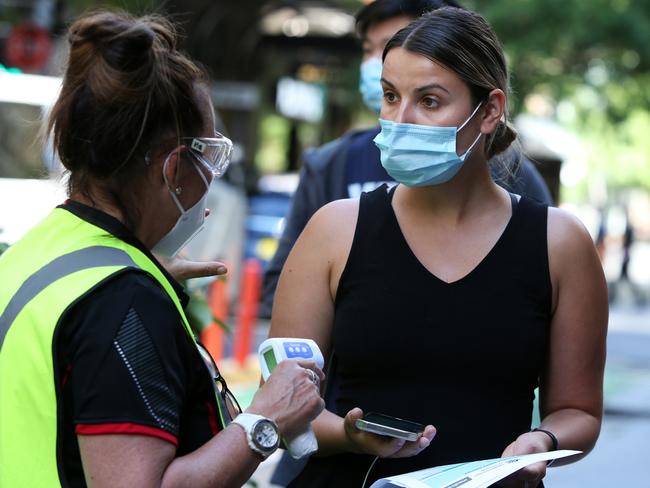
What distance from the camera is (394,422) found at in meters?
2.39

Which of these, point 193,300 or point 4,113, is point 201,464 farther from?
point 4,113

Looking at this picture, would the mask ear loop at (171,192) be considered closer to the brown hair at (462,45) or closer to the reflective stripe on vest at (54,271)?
the reflective stripe on vest at (54,271)

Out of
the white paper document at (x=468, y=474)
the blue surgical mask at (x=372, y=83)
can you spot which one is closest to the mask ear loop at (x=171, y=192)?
the white paper document at (x=468, y=474)

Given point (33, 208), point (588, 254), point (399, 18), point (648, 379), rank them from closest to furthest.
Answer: point (588, 254), point (399, 18), point (33, 208), point (648, 379)

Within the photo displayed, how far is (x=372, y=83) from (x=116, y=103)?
2.03 metres

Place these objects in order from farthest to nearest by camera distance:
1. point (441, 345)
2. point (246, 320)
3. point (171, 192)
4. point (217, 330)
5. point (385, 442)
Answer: point (246, 320) < point (217, 330) < point (441, 345) < point (385, 442) < point (171, 192)

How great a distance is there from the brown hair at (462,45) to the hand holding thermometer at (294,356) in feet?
2.47

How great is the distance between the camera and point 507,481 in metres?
2.45

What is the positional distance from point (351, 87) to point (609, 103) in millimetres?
4609

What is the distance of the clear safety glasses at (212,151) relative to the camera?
7.22ft

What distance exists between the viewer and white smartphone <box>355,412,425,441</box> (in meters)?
2.36

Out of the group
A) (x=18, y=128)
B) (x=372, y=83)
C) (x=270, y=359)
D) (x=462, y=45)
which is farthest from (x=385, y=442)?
(x=18, y=128)

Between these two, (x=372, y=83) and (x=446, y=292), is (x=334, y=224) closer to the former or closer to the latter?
(x=446, y=292)

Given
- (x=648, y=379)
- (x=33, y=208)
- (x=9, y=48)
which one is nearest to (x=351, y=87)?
(x=9, y=48)
